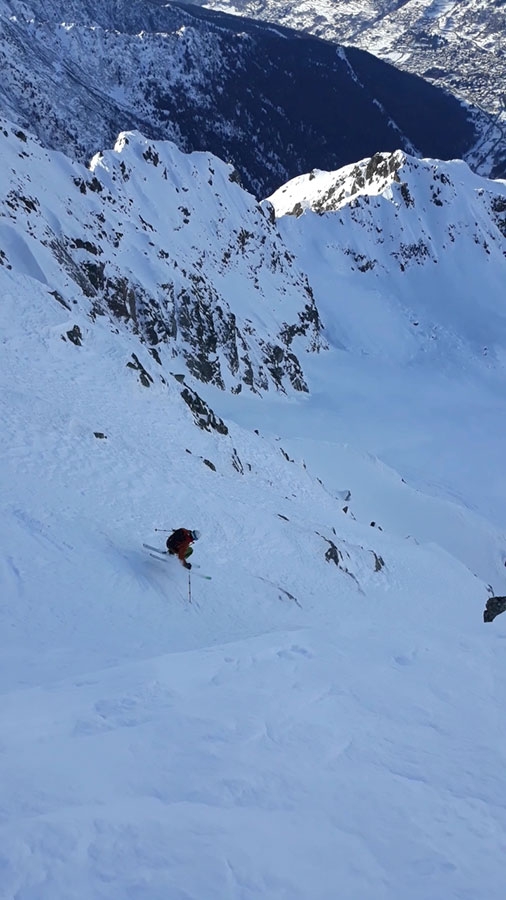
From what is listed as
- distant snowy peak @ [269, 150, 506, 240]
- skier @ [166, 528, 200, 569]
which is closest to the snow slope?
skier @ [166, 528, 200, 569]

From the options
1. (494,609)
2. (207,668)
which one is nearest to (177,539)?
(207,668)

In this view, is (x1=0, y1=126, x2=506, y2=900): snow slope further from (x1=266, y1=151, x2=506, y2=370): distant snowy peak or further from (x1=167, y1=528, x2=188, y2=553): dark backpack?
A: (x1=266, y1=151, x2=506, y2=370): distant snowy peak

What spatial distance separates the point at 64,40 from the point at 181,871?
512ft

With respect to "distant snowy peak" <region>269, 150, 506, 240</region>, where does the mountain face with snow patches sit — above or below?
below

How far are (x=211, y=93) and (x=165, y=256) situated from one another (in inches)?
5200

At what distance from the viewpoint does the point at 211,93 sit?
6014 inches

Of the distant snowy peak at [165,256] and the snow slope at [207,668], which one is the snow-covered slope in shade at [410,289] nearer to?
the distant snowy peak at [165,256]

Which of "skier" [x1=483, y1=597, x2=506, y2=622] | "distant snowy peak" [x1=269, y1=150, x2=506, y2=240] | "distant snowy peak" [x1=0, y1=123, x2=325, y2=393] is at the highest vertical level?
"distant snowy peak" [x1=269, y1=150, x2=506, y2=240]

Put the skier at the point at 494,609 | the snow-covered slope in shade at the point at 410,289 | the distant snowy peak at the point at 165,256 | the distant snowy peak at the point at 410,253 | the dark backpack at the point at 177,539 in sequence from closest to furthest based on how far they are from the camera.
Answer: the dark backpack at the point at 177,539
the skier at the point at 494,609
the distant snowy peak at the point at 165,256
the snow-covered slope in shade at the point at 410,289
the distant snowy peak at the point at 410,253

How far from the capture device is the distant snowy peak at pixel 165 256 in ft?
98.3

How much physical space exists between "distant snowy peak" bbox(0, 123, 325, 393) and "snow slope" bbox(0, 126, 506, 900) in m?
5.37

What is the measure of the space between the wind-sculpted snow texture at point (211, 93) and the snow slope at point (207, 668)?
314ft

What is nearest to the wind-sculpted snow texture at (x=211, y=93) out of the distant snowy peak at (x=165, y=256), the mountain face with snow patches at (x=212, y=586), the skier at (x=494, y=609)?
the distant snowy peak at (x=165, y=256)

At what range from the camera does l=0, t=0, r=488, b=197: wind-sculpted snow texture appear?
379 feet
